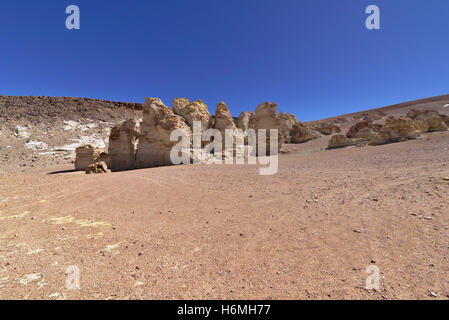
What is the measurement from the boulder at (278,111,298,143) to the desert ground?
24.2 meters

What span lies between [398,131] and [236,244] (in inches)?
619

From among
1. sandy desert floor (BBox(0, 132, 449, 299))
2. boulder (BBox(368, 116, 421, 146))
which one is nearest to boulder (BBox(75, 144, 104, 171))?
sandy desert floor (BBox(0, 132, 449, 299))

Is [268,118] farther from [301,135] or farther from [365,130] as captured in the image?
[301,135]

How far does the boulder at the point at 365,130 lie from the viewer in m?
17.1

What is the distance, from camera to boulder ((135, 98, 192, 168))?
1169cm

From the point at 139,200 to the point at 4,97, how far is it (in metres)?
50.7

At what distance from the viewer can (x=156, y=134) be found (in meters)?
11.9

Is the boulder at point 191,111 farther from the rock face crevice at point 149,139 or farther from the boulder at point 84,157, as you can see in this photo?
the boulder at point 84,157

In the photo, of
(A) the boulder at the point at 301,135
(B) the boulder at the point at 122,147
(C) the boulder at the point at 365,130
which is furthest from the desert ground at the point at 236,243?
(A) the boulder at the point at 301,135

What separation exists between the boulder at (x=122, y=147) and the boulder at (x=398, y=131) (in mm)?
16806

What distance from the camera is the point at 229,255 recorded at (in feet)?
6.43

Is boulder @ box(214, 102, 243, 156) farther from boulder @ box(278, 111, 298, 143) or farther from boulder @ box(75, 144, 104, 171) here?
boulder @ box(278, 111, 298, 143)

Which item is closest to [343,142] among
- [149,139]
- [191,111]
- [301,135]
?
[301,135]
